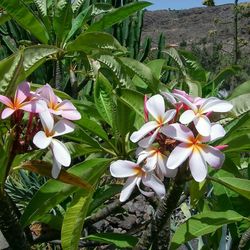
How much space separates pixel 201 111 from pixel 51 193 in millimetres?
299

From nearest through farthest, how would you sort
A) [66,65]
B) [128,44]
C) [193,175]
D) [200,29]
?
[193,175] → [66,65] → [128,44] → [200,29]

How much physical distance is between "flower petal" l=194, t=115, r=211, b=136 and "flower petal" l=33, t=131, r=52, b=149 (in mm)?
203

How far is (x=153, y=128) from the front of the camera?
84cm

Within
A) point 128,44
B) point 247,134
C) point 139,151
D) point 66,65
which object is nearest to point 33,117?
point 139,151

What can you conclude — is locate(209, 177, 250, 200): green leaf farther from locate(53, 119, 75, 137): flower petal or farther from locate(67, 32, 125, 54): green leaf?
locate(67, 32, 125, 54): green leaf

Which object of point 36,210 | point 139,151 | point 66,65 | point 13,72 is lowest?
point 66,65

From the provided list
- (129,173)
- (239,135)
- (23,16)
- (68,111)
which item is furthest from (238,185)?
(23,16)

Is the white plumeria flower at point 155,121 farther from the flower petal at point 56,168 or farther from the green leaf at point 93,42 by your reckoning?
the green leaf at point 93,42

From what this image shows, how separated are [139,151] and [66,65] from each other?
3.41ft

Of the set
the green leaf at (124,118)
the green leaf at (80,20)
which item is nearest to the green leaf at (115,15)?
the green leaf at (80,20)

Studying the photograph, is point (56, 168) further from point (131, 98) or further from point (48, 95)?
point (131, 98)

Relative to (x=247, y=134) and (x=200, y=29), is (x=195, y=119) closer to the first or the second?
(x=247, y=134)

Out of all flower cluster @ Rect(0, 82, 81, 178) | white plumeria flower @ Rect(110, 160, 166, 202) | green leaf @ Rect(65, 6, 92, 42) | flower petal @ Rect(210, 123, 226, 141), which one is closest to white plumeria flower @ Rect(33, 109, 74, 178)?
flower cluster @ Rect(0, 82, 81, 178)

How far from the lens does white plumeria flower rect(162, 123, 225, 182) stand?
803mm
